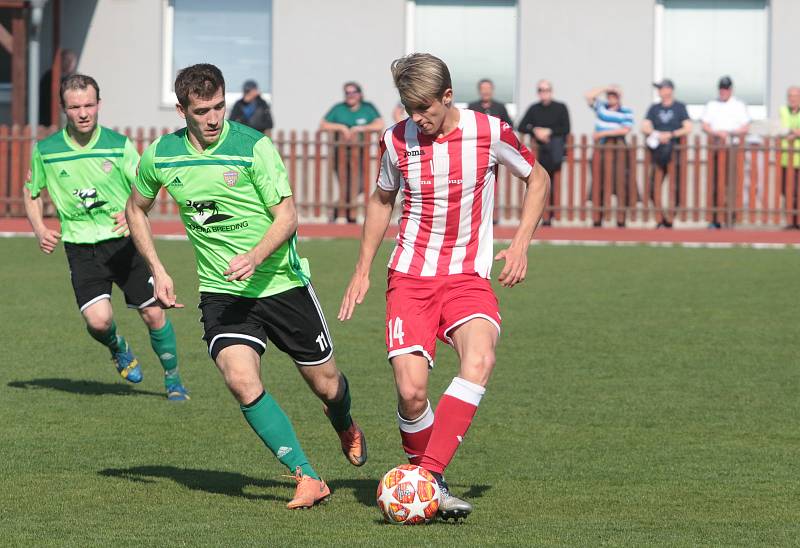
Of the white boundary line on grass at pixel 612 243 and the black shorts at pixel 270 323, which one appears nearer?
the black shorts at pixel 270 323

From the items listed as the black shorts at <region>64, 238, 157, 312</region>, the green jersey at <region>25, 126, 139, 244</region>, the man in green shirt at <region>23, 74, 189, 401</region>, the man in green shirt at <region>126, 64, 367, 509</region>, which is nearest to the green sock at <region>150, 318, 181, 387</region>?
the man in green shirt at <region>23, 74, 189, 401</region>

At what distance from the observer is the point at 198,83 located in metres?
7.12

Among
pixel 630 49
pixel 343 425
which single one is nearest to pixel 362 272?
pixel 343 425

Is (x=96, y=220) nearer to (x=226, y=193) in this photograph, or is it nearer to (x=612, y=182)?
(x=226, y=193)

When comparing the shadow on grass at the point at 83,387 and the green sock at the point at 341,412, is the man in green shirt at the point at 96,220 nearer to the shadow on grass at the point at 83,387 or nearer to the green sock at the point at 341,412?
the shadow on grass at the point at 83,387

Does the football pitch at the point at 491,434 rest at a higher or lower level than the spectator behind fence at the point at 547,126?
lower

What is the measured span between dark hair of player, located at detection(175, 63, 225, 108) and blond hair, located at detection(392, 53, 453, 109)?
0.80 metres

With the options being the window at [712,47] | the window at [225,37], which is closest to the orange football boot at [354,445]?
the window at [712,47]

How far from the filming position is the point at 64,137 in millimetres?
10492

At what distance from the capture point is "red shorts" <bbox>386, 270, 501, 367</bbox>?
7.20m

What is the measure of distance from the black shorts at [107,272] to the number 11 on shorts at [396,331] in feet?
11.8

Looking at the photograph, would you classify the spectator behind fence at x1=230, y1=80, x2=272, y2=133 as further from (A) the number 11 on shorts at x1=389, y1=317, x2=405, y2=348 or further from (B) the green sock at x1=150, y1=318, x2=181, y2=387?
(A) the number 11 on shorts at x1=389, y1=317, x2=405, y2=348

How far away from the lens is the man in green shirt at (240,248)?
24.0 ft

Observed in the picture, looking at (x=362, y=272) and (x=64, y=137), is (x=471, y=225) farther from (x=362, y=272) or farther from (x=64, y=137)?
(x=64, y=137)
